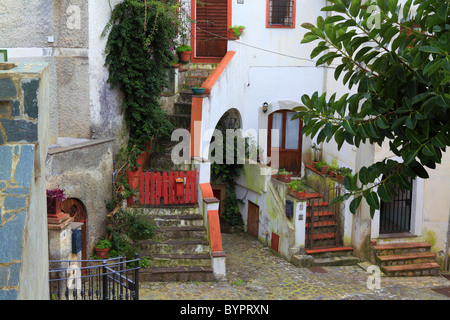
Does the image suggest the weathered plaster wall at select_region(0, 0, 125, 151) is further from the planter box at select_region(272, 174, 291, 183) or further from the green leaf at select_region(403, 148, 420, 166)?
the green leaf at select_region(403, 148, 420, 166)

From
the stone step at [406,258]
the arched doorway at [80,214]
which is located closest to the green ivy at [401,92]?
the arched doorway at [80,214]

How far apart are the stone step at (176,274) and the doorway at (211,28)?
7666mm

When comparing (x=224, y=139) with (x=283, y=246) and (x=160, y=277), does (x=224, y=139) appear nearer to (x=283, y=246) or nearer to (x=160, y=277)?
(x=283, y=246)

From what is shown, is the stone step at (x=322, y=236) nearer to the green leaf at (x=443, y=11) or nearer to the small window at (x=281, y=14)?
the small window at (x=281, y=14)

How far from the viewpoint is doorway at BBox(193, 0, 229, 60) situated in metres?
16.2

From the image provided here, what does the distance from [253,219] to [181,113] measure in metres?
3.67

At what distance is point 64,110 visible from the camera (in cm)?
1159

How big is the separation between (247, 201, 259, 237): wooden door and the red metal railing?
2.73m

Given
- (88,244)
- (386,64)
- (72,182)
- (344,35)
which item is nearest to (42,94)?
(344,35)

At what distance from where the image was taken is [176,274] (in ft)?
36.2

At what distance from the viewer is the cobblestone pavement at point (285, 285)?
10.6 m

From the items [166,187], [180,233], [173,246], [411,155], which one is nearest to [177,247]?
[173,246]

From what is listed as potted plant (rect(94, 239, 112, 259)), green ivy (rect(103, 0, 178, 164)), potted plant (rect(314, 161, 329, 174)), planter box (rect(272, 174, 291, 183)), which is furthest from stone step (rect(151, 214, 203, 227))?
potted plant (rect(314, 161, 329, 174))

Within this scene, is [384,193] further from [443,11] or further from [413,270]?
[413,270]
